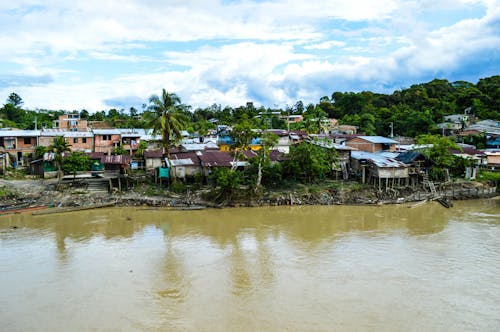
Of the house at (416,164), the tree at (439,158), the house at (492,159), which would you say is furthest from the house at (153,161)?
the house at (492,159)

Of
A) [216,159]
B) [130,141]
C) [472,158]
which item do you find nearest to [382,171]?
[472,158]

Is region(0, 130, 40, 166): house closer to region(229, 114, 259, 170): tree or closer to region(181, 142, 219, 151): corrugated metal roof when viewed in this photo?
region(181, 142, 219, 151): corrugated metal roof

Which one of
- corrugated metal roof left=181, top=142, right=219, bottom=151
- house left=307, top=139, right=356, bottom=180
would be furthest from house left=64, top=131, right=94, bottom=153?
house left=307, top=139, right=356, bottom=180

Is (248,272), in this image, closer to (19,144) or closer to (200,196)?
(200,196)

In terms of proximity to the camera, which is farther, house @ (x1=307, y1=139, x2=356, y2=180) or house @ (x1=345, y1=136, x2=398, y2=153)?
house @ (x1=345, y1=136, x2=398, y2=153)

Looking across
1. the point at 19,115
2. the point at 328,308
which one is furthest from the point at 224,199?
the point at 19,115

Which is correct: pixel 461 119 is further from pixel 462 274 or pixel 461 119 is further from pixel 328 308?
pixel 328 308

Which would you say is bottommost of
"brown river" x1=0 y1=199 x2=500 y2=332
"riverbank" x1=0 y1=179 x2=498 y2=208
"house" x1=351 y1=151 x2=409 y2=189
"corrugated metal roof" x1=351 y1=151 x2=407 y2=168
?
"brown river" x1=0 y1=199 x2=500 y2=332

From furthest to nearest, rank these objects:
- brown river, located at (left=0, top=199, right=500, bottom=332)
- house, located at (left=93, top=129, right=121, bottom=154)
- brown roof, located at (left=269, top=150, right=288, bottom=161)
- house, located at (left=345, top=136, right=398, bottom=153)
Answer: house, located at (left=345, top=136, right=398, bottom=153)
house, located at (left=93, top=129, right=121, bottom=154)
brown roof, located at (left=269, top=150, right=288, bottom=161)
brown river, located at (left=0, top=199, right=500, bottom=332)
